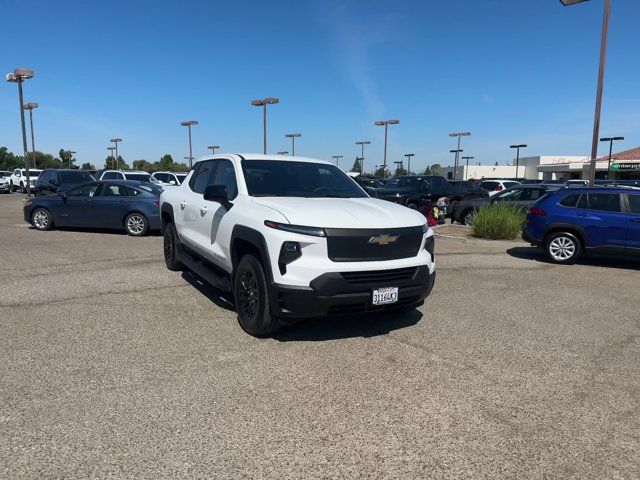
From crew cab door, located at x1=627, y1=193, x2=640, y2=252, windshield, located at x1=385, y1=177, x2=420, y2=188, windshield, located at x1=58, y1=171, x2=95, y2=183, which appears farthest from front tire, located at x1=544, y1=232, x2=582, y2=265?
windshield, located at x1=58, y1=171, x2=95, y2=183

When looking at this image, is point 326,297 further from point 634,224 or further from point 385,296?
point 634,224

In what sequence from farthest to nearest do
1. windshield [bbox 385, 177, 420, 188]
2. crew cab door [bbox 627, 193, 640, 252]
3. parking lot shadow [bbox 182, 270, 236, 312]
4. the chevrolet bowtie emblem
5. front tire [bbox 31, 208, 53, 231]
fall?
windshield [bbox 385, 177, 420, 188]
front tire [bbox 31, 208, 53, 231]
crew cab door [bbox 627, 193, 640, 252]
parking lot shadow [bbox 182, 270, 236, 312]
the chevrolet bowtie emblem

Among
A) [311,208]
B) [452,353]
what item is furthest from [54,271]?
[452,353]

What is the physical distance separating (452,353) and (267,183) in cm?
263

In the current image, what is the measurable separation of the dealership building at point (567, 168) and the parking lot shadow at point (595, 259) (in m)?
29.0

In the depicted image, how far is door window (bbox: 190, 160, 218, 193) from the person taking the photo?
624cm

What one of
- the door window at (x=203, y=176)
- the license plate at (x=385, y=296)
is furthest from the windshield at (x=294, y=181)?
Answer: the license plate at (x=385, y=296)

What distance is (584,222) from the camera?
363 inches

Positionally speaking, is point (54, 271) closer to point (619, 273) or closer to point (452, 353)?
point (452, 353)

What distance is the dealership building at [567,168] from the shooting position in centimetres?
4590

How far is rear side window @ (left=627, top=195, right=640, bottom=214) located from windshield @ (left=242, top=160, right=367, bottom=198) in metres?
5.98

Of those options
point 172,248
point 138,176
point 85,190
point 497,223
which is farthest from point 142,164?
point 172,248

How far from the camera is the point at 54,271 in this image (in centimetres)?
766

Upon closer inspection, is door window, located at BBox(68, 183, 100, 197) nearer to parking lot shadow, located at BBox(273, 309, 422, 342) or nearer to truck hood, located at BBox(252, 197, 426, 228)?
truck hood, located at BBox(252, 197, 426, 228)
